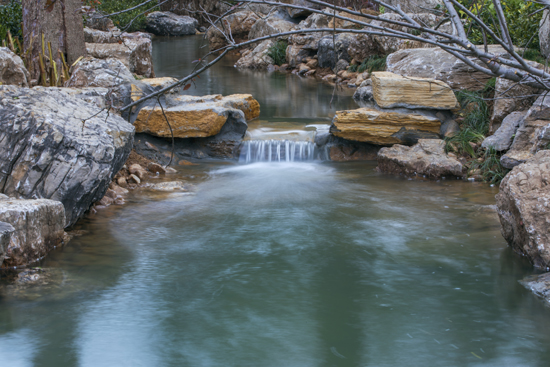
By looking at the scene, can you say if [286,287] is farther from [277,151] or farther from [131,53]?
[131,53]

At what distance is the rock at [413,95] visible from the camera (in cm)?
849

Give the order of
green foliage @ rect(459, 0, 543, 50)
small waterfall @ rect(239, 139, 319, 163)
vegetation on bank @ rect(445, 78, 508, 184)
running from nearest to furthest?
vegetation on bank @ rect(445, 78, 508, 184)
small waterfall @ rect(239, 139, 319, 163)
green foliage @ rect(459, 0, 543, 50)

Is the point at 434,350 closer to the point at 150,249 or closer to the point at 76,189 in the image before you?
the point at 150,249

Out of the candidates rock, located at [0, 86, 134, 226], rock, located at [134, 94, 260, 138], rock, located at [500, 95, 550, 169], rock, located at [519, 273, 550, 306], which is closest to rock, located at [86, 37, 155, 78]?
rock, located at [134, 94, 260, 138]

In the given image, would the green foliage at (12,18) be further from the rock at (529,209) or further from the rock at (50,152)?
the rock at (529,209)

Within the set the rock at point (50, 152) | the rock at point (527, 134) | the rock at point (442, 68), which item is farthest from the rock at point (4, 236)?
the rock at point (442, 68)

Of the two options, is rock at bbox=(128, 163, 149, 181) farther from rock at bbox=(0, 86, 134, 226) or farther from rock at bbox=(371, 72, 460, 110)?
rock at bbox=(371, 72, 460, 110)

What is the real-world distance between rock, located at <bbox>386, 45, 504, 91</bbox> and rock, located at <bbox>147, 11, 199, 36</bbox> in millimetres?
27328

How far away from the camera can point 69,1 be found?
375 inches

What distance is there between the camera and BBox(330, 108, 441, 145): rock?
8.54 metres

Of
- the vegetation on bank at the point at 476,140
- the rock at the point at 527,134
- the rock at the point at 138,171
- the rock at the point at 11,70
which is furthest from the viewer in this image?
the rock at the point at 138,171

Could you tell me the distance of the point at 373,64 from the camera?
17.0m

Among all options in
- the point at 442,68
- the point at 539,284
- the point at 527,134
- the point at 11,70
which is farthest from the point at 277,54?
the point at 539,284

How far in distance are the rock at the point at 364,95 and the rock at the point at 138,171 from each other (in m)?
6.88
